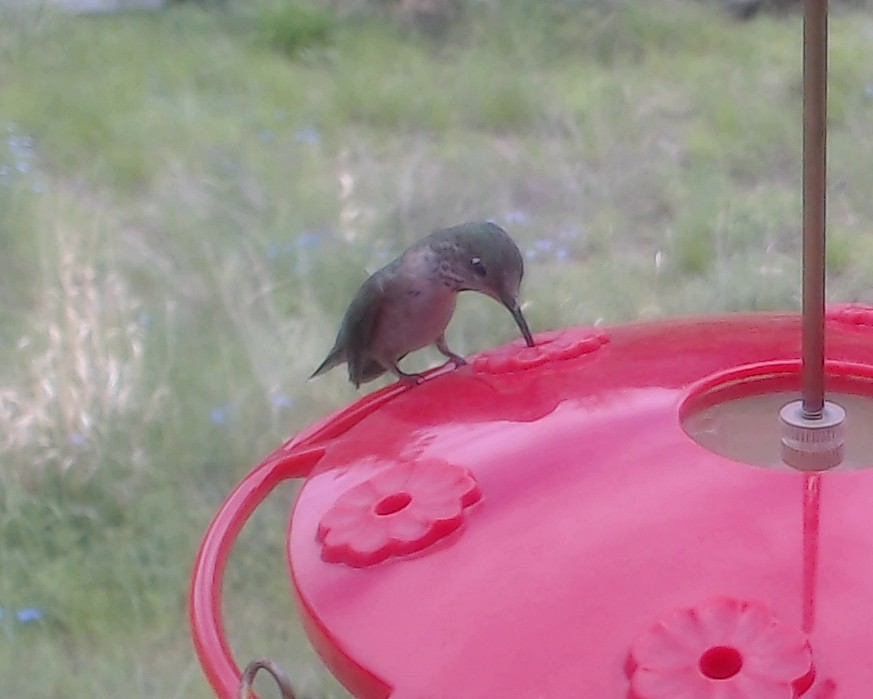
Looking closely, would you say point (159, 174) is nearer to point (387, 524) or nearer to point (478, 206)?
point (478, 206)

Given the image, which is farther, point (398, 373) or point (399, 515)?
point (398, 373)

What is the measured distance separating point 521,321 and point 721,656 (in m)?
0.69

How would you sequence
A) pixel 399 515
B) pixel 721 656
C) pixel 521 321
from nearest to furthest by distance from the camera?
pixel 721 656, pixel 399 515, pixel 521 321

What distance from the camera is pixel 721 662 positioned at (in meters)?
0.66

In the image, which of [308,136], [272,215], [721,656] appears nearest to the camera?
[721,656]

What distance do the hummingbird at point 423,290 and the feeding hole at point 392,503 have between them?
1.93 ft

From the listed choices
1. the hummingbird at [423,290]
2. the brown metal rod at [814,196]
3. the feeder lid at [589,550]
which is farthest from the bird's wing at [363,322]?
the brown metal rod at [814,196]

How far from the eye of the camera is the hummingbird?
1.45 m

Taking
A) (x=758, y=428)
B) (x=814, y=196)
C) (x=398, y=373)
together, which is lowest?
(x=398, y=373)

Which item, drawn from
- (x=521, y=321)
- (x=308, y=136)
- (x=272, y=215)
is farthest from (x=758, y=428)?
(x=308, y=136)

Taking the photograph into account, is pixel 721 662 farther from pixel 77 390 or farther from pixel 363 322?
pixel 77 390

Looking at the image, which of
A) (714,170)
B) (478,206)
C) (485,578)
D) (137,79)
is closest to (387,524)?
(485,578)

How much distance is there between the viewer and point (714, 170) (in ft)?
11.6

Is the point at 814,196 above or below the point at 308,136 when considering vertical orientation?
above
